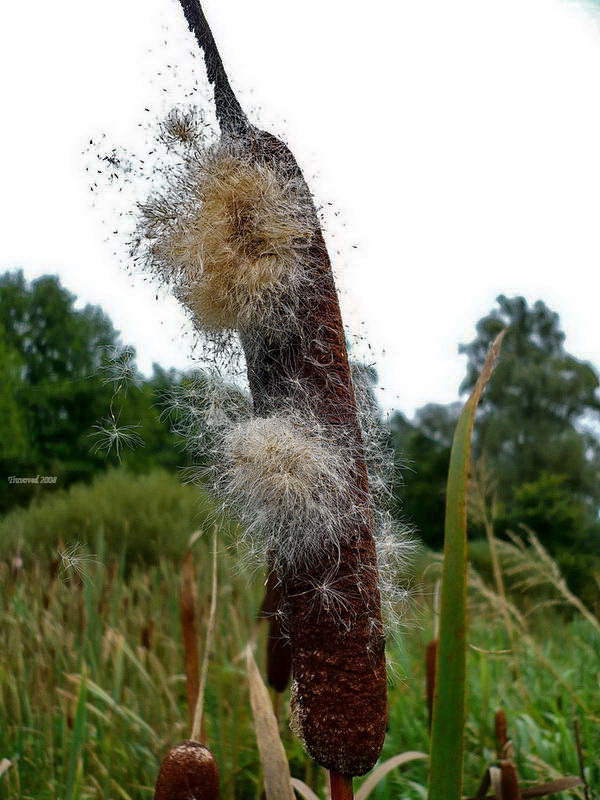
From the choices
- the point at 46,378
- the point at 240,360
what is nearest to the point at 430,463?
the point at 46,378

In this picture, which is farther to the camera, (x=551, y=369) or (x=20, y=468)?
(x=551, y=369)

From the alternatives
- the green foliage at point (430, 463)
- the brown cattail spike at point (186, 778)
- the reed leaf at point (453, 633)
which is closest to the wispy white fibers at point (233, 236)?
the reed leaf at point (453, 633)

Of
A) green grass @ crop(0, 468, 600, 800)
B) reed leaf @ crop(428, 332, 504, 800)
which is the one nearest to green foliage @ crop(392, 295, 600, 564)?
green grass @ crop(0, 468, 600, 800)

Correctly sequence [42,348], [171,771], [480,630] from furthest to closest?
[480,630], [42,348], [171,771]

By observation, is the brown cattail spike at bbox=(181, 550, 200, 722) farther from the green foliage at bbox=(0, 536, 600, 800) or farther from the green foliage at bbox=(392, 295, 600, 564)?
the green foliage at bbox=(392, 295, 600, 564)

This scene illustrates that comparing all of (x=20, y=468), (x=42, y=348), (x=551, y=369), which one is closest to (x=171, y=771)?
(x=20, y=468)

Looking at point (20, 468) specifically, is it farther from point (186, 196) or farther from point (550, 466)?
point (550, 466)

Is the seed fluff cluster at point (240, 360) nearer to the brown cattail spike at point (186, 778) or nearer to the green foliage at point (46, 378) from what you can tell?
the brown cattail spike at point (186, 778)
